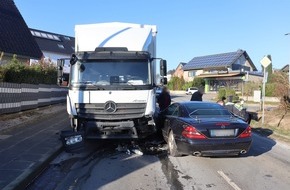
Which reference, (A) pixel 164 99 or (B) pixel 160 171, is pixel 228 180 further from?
(A) pixel 164 99

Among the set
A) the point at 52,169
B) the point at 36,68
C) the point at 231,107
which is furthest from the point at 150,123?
the point at 36,68

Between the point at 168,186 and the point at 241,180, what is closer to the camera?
the point at 168,186

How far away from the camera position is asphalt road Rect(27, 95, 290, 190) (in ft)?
22.7

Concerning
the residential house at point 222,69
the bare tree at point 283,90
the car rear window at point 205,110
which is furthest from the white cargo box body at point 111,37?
the residential house at point 222,69

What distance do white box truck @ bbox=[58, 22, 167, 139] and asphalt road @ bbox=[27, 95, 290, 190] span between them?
654mm

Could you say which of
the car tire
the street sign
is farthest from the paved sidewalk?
the street sign

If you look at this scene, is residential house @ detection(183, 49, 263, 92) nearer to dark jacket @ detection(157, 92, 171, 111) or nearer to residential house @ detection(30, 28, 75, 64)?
residential house @ detection(30, 28, 75, 64)

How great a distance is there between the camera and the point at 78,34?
11336mm

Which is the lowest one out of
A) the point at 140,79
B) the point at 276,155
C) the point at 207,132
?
the point at 276,155

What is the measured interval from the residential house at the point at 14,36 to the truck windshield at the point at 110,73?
17.6 meters

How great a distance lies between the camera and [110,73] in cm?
1049

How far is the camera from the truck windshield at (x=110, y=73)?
10.4 meters

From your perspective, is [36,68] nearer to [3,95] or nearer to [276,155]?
[3,95]

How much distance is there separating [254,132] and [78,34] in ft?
26.5
